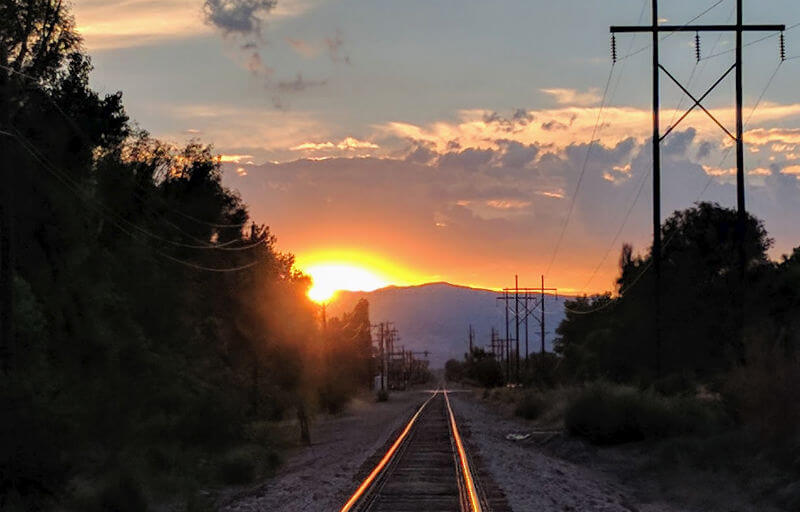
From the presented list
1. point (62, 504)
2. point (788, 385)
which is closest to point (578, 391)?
point (788, 385)

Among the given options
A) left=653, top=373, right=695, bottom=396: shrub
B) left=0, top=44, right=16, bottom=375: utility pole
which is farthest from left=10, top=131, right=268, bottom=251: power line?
left=653, top=373, right=695, bottom=396: shrub

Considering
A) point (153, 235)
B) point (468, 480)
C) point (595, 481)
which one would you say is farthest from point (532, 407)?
point (468, 480)

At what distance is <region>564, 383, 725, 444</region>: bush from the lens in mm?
27234

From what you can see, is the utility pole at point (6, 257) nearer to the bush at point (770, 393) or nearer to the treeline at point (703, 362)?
the treeline at point (703, 362)

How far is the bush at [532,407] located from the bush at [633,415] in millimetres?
18711

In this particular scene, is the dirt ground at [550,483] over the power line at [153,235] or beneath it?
beneath

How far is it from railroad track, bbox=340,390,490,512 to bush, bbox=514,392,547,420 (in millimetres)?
20175

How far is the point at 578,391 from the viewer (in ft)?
105

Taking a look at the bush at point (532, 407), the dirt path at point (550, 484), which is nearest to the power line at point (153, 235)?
the dirt path at point (550, 484)

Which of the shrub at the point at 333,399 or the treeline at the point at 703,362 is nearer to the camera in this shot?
the treeline at the point at 703,362

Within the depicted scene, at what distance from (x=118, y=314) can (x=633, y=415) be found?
1924 cm

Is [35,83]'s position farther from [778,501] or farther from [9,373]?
[778,501]

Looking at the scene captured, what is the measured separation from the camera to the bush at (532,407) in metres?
49.7

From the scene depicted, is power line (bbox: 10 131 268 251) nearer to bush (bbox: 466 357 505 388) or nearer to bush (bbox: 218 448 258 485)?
bush (bbox: 218 448 258 485)
